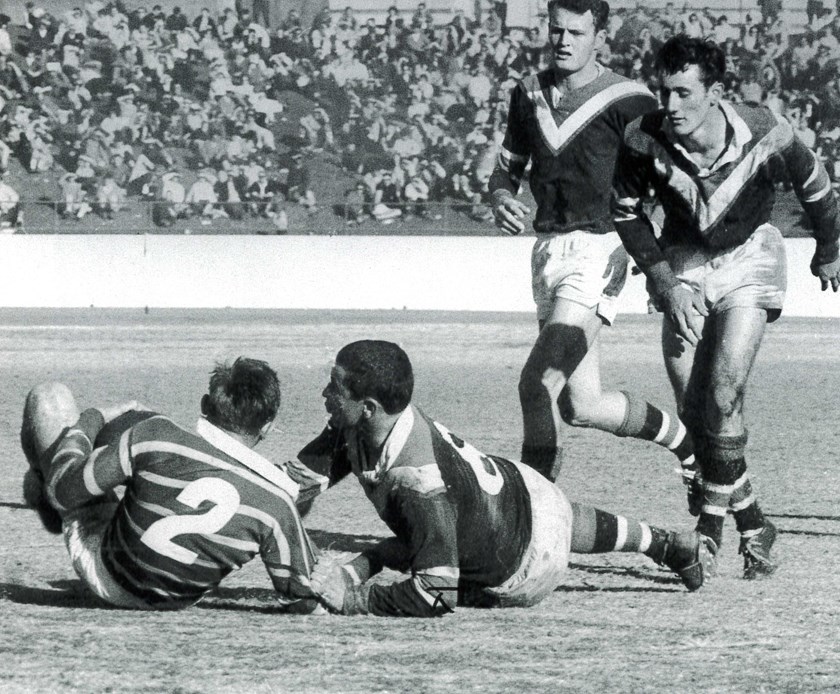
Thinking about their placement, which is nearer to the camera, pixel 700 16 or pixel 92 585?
pixel 92 585

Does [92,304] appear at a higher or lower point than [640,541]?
lower

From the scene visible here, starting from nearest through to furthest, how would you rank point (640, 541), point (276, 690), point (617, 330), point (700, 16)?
point (276, 690), point (640, 541), point (617, 330), point (700, 16)

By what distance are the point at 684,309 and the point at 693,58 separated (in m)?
0.99

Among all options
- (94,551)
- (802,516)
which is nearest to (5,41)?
(802,516)

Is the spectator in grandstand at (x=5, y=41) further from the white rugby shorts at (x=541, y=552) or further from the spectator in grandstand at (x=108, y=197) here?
the white rugby shorts at (x=541, y=552)

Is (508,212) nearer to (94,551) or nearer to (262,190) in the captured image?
(94,551)

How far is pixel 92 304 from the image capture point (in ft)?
66.0

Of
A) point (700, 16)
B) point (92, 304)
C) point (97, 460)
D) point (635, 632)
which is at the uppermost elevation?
point (700, 16)

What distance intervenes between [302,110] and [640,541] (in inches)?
724

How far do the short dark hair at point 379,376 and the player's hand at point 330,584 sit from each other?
1.91ft

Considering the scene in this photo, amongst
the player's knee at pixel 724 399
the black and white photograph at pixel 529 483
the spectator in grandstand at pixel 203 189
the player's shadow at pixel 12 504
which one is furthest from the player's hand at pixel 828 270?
the spectator in grandstand at pixel 203 189

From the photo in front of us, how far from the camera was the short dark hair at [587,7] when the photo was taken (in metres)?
6.84

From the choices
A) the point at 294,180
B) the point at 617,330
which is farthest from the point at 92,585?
the point at 294,180

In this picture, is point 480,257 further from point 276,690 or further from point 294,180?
point 276,690
